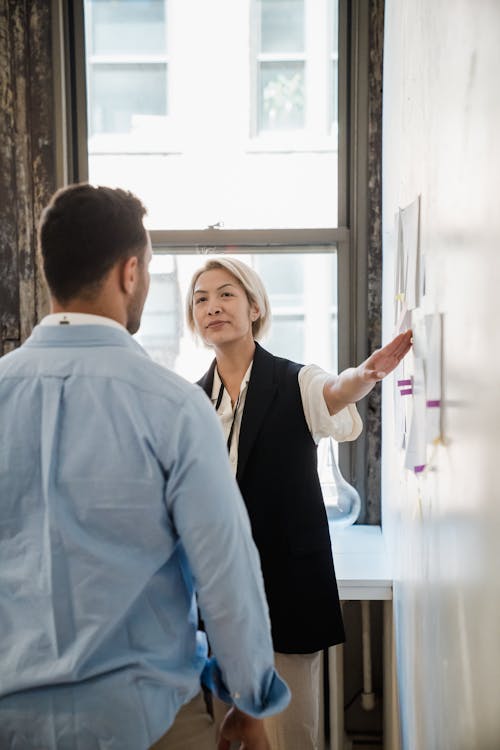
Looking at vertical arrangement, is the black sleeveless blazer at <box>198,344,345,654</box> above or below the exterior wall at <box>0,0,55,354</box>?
below

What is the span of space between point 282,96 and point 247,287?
1058 millimetres

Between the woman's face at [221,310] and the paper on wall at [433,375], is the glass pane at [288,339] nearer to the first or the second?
the woman's face at [221,310]

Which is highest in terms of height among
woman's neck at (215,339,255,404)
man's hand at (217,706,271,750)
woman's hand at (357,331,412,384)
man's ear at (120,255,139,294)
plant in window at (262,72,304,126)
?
plant in window at (262,72,304,126)

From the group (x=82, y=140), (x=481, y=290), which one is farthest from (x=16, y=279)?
(x=481, y=290)

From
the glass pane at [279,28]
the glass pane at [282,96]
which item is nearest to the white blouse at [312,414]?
the glass pane at [282,96]

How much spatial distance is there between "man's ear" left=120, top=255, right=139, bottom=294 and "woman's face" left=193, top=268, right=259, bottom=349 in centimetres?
104

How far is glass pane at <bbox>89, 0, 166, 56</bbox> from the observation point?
123 inches

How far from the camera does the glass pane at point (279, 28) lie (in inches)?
123

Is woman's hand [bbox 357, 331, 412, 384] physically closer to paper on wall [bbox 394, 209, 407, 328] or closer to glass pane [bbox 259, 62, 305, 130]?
paper on wall [bbox 394, 209, 407, 328]

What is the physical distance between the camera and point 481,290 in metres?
1.07

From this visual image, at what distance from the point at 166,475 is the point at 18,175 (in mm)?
2081

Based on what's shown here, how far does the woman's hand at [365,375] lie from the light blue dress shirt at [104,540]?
0.81m

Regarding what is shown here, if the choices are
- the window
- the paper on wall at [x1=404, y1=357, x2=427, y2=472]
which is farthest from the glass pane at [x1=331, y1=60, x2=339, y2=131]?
the paper on wall at [x1=404, y1=357, x2=427, y2=472]

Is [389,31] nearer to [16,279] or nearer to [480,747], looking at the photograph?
[16,279]
